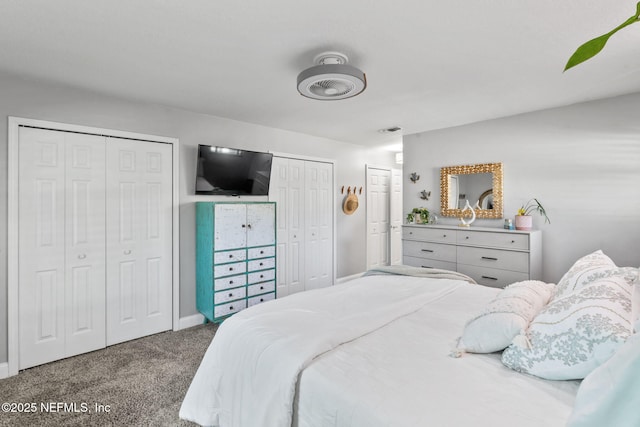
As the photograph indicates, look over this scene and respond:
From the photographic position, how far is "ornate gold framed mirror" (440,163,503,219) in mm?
3867

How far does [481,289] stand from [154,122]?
3.41 metres

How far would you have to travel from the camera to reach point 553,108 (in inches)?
135

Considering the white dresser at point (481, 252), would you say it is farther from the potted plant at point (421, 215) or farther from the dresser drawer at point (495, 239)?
the potted plant at point (421, 215)

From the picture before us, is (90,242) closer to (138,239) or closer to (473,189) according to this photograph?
(138,239)

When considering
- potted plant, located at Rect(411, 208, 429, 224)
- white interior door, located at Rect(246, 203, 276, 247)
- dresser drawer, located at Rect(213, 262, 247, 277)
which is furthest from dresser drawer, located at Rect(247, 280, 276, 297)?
potted plant, located at Rect(411, 208, 429, 224)

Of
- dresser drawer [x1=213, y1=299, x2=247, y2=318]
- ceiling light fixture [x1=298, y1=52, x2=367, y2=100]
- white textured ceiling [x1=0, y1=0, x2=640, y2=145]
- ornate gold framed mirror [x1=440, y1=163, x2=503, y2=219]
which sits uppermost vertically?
white textured ceiling [x1=0, y1=0, x2=640, y2=145]

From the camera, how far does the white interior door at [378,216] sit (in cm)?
573

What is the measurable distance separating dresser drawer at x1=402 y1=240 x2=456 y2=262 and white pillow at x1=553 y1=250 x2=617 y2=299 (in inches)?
74.3

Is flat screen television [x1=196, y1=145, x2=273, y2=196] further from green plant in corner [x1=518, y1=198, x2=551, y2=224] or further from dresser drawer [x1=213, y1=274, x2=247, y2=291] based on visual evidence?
green plant in corner [x1=518, y1=198, x2=551, y2=224]

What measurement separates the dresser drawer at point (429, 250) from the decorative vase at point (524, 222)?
28.2 inches

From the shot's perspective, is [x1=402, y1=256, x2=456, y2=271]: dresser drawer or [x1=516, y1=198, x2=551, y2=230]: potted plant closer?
[x1=516, y1=198, x2=551, y2=230]: potted plant

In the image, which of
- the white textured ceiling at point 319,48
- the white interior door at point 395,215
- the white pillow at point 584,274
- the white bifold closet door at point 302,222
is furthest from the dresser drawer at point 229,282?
the white interior door at point 395,215

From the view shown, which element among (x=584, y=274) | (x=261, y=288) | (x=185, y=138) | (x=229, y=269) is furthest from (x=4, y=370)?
(x=584, y=274)

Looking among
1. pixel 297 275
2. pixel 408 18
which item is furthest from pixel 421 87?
pixel 297 275
